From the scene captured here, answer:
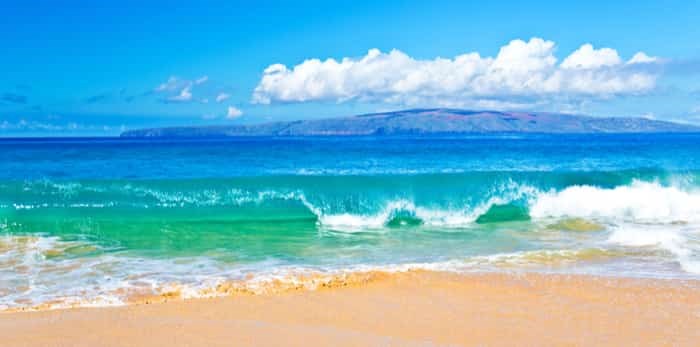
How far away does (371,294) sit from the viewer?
8.31m

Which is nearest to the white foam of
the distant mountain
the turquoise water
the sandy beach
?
the turquoise water

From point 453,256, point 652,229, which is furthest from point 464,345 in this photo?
point 652,229

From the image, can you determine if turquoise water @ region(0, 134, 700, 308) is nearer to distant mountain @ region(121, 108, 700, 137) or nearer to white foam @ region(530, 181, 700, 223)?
white foam @ region(530, 181, 700, 223)

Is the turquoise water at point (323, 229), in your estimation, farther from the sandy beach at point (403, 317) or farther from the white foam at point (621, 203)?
the sandy beach at point (403, 317)

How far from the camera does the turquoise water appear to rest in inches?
398

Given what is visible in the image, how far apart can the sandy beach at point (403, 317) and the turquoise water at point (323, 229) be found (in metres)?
1.21

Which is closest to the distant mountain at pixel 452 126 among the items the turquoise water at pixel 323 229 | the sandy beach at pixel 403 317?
the turquoise water at pixel 323 229

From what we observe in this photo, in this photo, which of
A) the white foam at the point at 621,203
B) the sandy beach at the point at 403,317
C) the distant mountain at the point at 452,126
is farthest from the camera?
the distant mountain at the point at 452,126

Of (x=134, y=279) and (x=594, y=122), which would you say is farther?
(x=594, y=122)

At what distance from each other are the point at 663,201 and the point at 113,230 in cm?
1707

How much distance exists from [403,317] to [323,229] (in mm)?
9255

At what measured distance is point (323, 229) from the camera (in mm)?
16250

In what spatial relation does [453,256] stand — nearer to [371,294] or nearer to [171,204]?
[371,294]

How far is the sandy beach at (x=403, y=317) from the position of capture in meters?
6.20
